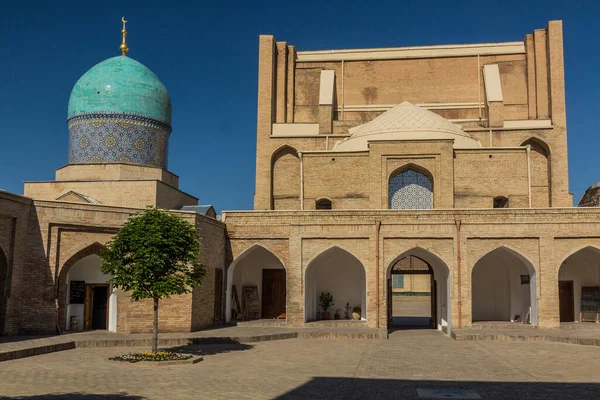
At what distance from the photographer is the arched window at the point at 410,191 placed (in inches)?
893

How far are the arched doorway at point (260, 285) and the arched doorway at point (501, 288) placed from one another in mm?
6200

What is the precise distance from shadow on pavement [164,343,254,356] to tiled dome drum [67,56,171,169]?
933 cm

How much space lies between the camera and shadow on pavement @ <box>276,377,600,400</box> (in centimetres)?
890

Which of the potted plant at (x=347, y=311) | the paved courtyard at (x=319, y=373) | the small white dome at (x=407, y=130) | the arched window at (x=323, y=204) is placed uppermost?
the small white dome at (x=407, y=130)

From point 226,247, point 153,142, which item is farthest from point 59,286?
point 153,142

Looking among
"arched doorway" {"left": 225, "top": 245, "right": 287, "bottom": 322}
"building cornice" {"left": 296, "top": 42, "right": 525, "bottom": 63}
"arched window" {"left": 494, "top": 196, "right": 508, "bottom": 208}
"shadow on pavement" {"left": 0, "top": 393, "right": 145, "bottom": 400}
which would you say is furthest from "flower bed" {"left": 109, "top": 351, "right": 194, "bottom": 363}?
"building cornice" {"left": 296, "top": 42, "right": 525, "bottom": 63}

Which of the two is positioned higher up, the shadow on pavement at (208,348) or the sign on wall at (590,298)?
the sign on wall at (590,298)

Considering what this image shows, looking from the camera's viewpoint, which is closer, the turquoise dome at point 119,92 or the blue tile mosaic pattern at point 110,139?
the blue tile mosaic pattern at point 110,139

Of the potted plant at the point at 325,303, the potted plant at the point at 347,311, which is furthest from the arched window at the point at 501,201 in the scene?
the potted plant at the point at 325,303

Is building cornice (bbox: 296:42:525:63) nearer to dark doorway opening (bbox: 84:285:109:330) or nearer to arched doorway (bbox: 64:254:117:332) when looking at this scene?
arched doorway (bbox: 64:254:117:332)

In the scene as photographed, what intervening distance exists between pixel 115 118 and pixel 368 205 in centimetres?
Answer: 898

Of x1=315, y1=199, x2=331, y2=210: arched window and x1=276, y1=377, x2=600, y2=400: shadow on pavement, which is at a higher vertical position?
x1=315, y1=199, x2=331, y2=210: arched window

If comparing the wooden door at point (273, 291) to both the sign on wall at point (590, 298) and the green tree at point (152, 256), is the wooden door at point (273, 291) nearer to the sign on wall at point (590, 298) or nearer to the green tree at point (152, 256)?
the green tree at point (152, 256)

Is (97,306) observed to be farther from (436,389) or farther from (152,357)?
(436,389)
